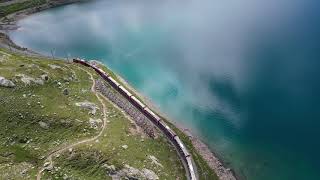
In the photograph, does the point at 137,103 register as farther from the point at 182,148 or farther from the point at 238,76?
the point at 238,76

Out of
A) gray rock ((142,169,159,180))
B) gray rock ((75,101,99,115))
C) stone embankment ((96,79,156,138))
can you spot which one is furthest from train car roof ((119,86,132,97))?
gray rock ((142,169,159,180))

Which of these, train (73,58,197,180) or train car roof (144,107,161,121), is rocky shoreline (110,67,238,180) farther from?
train car roof (144,107,161,121)

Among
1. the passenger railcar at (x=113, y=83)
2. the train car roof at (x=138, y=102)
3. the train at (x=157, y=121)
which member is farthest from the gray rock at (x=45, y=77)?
the train car roof at (x=138, y=102)

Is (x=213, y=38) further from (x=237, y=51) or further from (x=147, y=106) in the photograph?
(x=147, y=106)

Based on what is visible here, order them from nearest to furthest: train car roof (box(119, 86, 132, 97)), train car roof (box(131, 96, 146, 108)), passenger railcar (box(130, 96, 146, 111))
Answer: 1. passenger railcar (box(130, 96, 146, 111))
2. train car roof (box(131, 96, 146, 108))
3. train car roof (box(119, 86, 132, 97))

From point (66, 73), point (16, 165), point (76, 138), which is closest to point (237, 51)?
point (66, 73)
